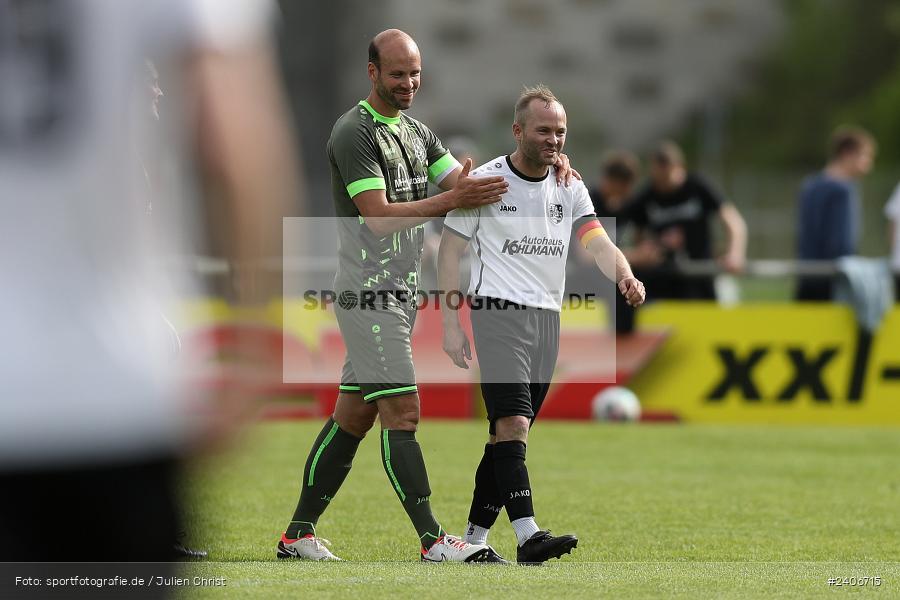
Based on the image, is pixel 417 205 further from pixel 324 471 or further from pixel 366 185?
pixel 324 471

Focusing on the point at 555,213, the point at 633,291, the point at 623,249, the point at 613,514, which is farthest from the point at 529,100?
the point at 623,249

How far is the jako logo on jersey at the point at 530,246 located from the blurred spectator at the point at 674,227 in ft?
21.4

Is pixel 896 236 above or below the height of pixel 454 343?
above

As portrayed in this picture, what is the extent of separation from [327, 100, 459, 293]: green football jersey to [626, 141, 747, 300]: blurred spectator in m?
6.67

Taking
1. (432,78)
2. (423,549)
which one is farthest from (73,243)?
(432,78)

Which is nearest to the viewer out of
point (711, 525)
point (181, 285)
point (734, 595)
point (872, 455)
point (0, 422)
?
point (0, 422)

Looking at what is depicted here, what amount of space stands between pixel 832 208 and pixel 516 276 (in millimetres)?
7479

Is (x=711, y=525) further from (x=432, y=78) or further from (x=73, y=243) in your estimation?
(x=432, y=78)

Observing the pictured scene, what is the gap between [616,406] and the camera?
39.9ft

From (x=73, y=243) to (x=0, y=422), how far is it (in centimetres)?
22

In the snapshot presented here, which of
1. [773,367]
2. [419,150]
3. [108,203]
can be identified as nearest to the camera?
[108,203]

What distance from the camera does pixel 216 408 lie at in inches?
71.2

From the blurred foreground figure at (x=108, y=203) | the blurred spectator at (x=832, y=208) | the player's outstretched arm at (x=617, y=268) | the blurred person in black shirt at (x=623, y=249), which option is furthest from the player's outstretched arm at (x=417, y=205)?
the blurred spectator at (x=832, y=208)

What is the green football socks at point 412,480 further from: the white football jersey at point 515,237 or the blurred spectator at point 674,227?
the blurred spectator at point 674,227
